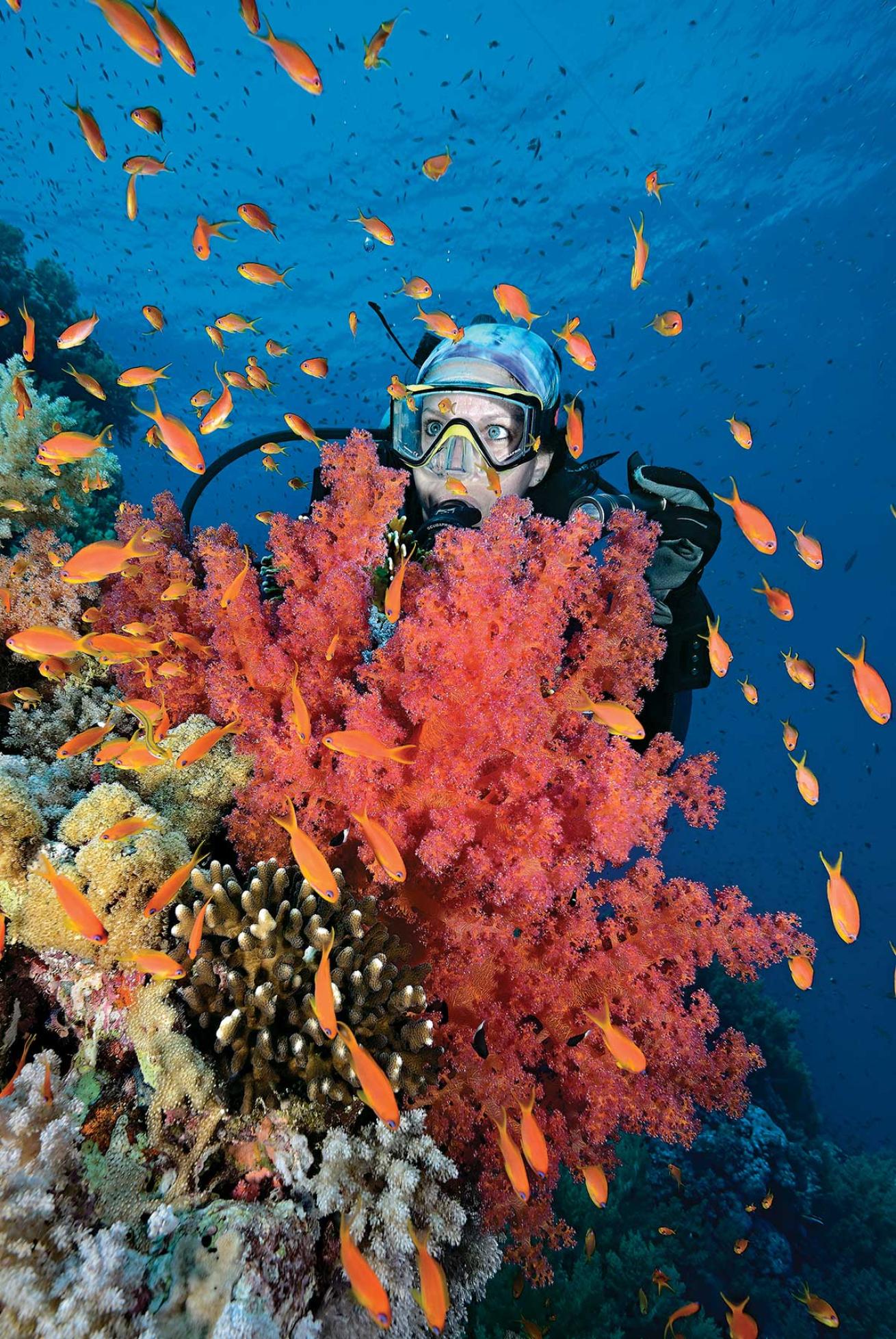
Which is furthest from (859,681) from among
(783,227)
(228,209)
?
(228,209)

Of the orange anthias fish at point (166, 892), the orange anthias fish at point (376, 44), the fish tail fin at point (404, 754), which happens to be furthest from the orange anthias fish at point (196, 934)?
the orange anthias fish at point (376, 44)

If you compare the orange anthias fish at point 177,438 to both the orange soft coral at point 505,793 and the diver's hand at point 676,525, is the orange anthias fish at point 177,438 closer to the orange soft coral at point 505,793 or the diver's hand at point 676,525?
the orange soft coral at point 505,793

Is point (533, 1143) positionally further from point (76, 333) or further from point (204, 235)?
point (204, 235)

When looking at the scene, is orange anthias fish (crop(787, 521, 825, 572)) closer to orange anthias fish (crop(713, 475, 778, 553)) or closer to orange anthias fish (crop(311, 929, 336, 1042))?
orange anthias fish (crop(713, 475, 778, 553))

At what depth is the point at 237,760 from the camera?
11.0 ft

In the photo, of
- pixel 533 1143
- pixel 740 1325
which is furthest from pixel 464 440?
pixel 740 1325

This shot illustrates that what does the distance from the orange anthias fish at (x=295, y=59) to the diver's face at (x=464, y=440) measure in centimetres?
204

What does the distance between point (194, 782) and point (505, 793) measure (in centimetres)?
169

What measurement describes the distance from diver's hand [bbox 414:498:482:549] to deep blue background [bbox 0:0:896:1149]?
2181cm

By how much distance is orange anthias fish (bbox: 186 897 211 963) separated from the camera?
8.01 feet

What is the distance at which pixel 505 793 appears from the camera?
9.75 feet

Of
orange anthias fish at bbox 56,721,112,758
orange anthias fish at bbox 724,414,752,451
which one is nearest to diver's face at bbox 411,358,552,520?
orange anthias fish at bbox 724,414,752,451

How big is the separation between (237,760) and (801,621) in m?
70.1

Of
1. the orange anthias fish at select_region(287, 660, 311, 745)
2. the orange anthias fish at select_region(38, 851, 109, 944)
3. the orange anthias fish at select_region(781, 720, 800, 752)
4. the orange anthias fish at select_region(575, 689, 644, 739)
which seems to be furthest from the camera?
the orange anthias fish at select_region(781, 720, 800, 752)
